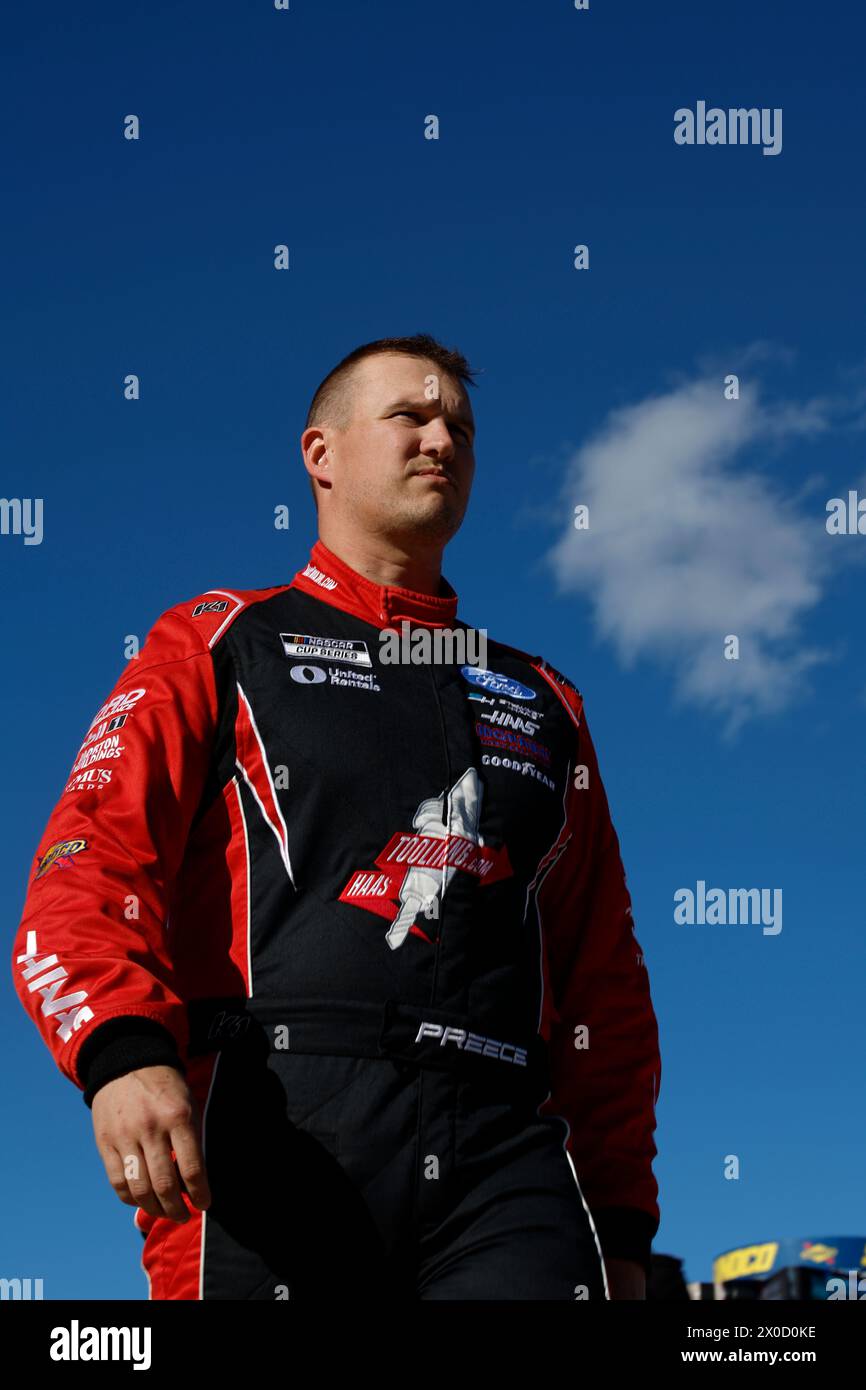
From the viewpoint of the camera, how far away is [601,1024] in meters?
4.16

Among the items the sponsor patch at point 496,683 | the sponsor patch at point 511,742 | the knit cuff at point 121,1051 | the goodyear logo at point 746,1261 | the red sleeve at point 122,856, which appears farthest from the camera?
the goodyear logo at point 746,1261

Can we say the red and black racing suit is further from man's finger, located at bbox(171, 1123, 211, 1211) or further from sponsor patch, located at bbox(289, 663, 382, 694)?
man's finger, located at bbox(171, 1123, 211, 1211)

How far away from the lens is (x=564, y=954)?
14.1ft

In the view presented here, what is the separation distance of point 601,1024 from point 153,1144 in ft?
5.16

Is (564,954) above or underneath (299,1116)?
above

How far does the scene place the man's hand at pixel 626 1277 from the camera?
12.5 ft

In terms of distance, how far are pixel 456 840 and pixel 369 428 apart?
1426 millimetres

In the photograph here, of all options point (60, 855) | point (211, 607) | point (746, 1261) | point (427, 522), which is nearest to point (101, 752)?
point (60, 855)

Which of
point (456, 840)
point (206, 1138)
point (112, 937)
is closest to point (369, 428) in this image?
point (456, 840)

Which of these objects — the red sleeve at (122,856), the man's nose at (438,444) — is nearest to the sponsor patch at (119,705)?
the red sleeve at (122,856)

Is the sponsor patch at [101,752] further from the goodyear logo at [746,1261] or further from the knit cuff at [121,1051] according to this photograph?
the goodyear logo at [746,1261]

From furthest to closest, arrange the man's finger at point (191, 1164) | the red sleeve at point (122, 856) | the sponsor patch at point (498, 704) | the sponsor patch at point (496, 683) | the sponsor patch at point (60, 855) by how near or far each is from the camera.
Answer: the sponsor patch at point (496, 683) → the sponsor patch at point (498, 704) → the sponsor patch at point (60, 855) → the red sleeve at point (122, 856) → the man's finger at point (191, 1164)

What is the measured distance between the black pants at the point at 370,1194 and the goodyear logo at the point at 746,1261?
143ft
